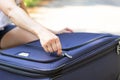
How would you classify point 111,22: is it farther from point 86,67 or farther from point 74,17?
point 86,67

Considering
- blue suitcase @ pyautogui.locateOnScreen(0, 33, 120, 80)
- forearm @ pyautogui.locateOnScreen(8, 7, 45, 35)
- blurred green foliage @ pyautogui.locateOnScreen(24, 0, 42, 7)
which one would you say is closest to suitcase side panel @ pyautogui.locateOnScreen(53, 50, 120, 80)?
blue suitcase @ pyautogui.locateOnScreen(0, 33, 120, 80)

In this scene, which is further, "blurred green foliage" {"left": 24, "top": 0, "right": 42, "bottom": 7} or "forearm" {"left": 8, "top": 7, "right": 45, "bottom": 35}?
"blurred green foliage" {"left": 24, "top": 0, "right": 42, "bottom": 7}

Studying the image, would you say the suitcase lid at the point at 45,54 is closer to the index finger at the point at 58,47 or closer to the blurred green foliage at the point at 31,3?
the index finger at the point at 58,47

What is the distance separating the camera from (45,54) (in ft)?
7.16

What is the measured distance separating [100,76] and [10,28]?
1.88 feet

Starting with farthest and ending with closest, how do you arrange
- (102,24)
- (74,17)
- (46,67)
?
(74,17)
(102,24)
(46,67)

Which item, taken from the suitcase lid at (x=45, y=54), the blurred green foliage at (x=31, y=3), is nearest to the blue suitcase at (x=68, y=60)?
the suitcase lid at (x=45, y=54)

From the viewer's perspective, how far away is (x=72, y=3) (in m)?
10.9

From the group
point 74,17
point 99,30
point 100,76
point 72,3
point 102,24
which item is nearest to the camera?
point 100,76

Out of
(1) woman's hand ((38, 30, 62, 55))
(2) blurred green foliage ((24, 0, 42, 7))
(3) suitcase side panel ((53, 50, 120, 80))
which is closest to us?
(1) woman's hand ((38, 30, 62, 55))

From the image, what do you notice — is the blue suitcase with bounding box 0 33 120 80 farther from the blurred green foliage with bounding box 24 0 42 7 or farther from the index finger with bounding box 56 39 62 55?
the blurred green foliage with bounding box 24 0 42 7

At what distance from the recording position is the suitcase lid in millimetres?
2107

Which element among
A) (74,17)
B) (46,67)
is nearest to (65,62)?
(46,67)

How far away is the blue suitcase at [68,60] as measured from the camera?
212 centimetres
